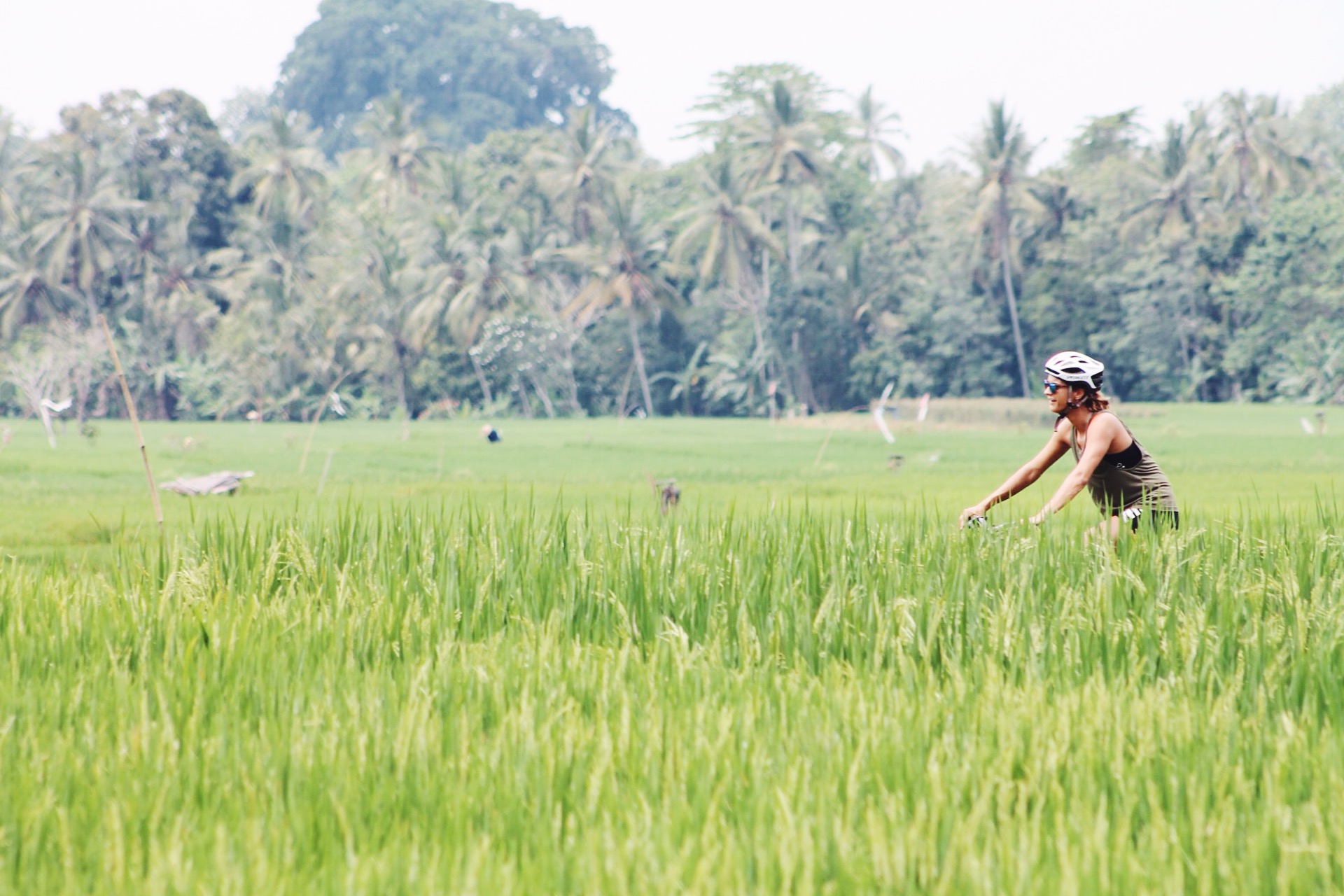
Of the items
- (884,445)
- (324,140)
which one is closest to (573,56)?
(324,140)

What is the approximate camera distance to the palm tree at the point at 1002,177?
47.1 meters

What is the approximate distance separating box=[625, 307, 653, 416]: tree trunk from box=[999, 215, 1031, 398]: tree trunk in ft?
46.0

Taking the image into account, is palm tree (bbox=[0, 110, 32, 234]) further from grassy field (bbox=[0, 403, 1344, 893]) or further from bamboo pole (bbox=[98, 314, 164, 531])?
bamboo pole (bbox=[98, 314, 164, 531])

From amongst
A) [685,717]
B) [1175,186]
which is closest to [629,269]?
[1175,186]

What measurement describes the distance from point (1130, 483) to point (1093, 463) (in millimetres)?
551

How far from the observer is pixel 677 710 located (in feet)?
11.6

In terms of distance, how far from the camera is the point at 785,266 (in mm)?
53594

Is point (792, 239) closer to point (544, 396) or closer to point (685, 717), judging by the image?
point (544, 396)

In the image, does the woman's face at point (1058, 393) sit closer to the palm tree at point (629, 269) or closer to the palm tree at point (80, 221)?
the palm tree at point (629, 269)

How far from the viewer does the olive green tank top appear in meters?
5.90

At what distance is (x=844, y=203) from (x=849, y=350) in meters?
6.33

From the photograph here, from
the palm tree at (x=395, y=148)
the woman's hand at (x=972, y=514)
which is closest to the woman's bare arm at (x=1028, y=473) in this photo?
the woman's hand at (x=972, y=514)

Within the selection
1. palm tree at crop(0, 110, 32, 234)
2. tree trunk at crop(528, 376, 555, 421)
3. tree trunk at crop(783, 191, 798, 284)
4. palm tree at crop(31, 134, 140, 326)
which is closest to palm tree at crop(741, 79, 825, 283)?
tree trunk at crop(783, 191, 798, 284)

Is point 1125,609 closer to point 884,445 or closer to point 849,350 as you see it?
point 884,445
